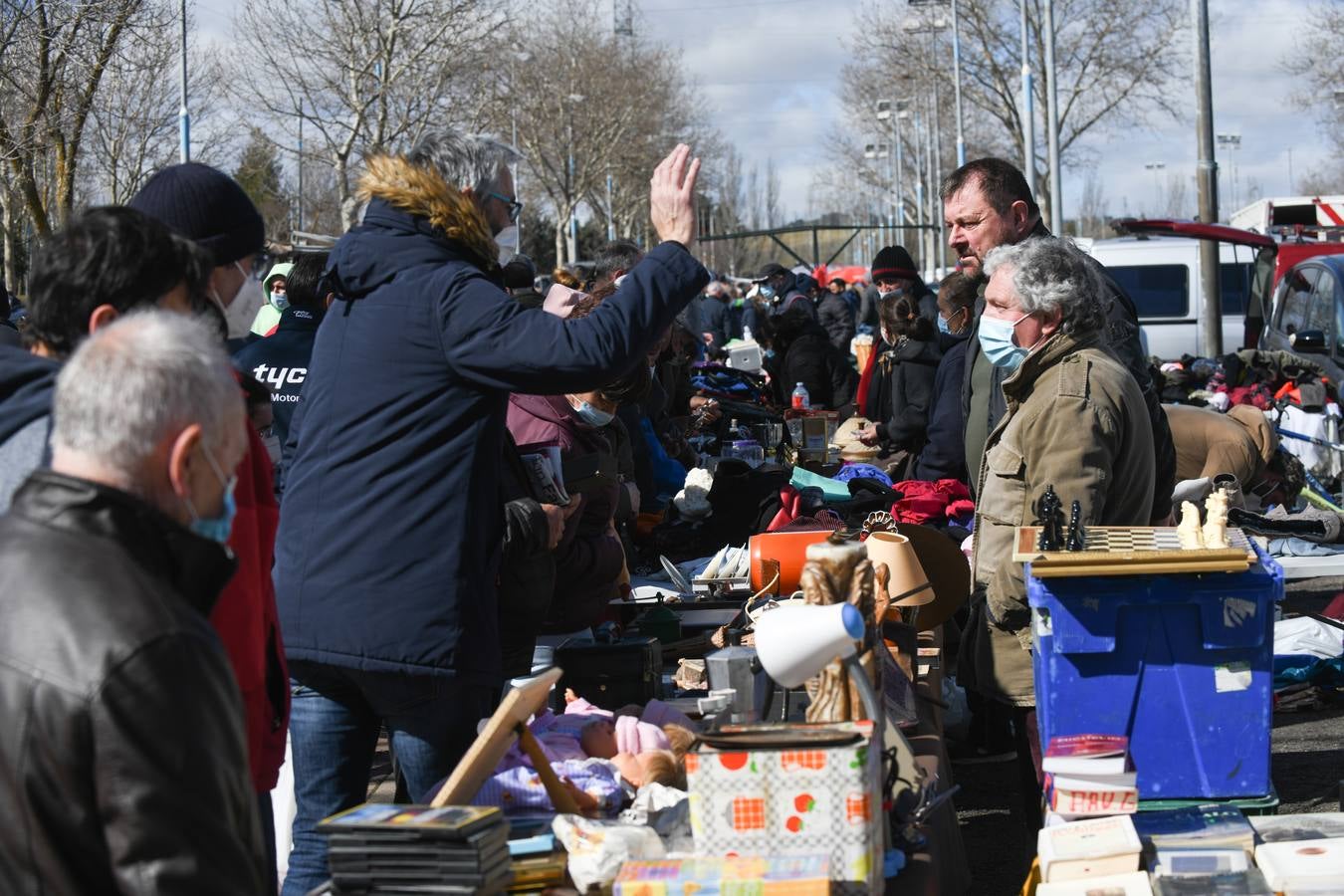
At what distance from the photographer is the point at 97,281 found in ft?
7.80

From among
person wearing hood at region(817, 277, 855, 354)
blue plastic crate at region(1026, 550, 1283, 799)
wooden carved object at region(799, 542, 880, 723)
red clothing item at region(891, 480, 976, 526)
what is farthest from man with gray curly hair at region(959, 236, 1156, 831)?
person wearing hood at region(817, 277, 855, 354)

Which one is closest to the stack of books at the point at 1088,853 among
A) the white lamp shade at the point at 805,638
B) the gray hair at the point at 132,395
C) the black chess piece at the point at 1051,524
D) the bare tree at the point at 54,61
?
the black chess piece at the point at 1051,524

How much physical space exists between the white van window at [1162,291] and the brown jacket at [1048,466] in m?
18.7

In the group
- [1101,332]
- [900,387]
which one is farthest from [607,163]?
[1101,332]

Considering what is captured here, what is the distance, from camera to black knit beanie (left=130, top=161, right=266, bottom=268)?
2916 mm

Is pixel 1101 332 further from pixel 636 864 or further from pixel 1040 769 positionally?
pixel 636 864

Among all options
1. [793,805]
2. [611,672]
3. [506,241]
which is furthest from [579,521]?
[793,805]

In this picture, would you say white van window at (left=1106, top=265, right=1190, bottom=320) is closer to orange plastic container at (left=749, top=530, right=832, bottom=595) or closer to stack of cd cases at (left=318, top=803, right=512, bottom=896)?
orange plastic container at (left=749, top=530, right=832, bottom=595)

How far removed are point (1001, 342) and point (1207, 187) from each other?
58.6 feet

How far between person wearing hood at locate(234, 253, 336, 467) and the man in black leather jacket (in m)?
3.95

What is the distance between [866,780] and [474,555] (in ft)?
3.27

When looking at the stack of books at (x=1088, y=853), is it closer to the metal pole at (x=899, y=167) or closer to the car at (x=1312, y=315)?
Result: the car at (x=1312, y=315)

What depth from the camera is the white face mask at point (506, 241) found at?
3.51 meters

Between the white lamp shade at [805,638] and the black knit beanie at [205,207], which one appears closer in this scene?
the white lamp shade at [805,638]
